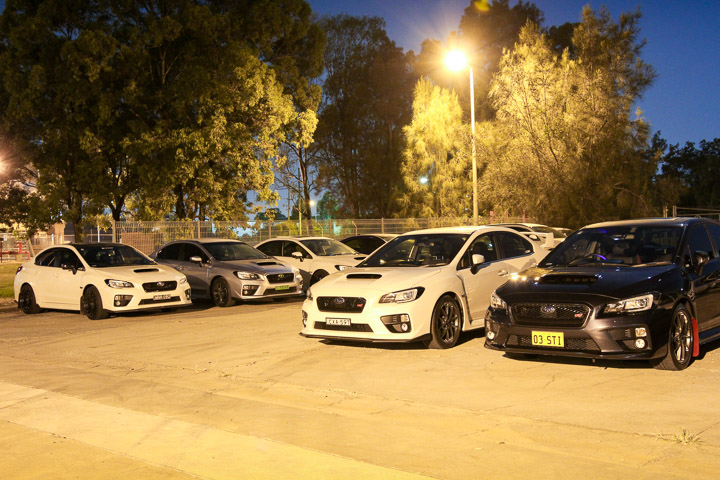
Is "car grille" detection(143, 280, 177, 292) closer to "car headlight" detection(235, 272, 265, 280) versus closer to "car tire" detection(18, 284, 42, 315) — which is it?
"car headlight" detection(235, 272, 265, 280)

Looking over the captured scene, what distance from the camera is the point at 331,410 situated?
750 cm

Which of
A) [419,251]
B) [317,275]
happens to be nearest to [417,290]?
[419,251]

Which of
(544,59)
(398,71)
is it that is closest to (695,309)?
(544,59)

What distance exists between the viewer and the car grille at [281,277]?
59.7 feet

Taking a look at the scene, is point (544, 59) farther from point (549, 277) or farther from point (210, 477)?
point (210, 477)

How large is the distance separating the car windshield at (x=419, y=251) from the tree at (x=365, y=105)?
50426 millimetres

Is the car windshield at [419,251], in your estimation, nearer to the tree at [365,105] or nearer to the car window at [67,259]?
the car window at [67,259]

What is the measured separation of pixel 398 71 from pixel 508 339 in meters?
56.3

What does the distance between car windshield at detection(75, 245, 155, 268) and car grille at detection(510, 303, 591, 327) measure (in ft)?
35.1

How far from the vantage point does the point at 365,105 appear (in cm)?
6278

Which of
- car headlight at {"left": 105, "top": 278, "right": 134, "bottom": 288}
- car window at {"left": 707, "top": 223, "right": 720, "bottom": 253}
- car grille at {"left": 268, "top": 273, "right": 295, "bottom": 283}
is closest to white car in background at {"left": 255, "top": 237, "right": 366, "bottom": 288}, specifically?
car grille at {"left": 268, "top": 273, "right": 295, "bottom": 283}

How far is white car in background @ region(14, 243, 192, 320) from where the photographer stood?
1598cm

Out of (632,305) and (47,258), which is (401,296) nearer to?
(632,305)

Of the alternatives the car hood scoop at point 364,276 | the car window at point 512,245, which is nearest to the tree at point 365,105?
the car window at point 512,245
